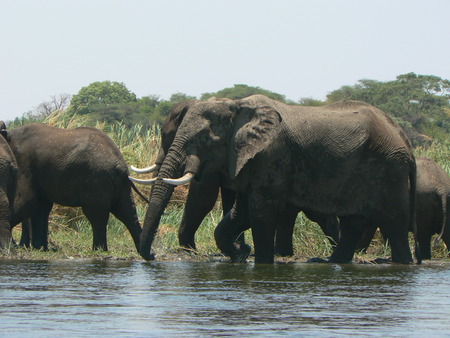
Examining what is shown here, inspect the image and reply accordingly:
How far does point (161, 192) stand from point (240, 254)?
4.73 feet

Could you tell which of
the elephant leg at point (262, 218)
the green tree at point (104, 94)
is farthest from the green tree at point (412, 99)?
the elephant leg at point (262, 218)

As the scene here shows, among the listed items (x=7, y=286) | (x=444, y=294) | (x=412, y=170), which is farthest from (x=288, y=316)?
(x=412, y=170)

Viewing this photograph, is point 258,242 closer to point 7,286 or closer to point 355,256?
point 355,256

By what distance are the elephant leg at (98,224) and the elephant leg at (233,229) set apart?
1888 mm

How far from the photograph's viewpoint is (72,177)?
48.4ft

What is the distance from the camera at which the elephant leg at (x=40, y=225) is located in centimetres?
1493

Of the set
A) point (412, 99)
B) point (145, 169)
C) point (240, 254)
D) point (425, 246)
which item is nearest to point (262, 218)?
point (240, 254)

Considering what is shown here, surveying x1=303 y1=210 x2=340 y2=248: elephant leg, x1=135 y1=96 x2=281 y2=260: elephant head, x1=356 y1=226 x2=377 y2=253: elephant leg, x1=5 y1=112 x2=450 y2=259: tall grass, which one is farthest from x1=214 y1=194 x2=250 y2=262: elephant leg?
x1=356 y1=226 x2=377 y2=253: elephant leg

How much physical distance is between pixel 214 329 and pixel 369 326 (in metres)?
1.11

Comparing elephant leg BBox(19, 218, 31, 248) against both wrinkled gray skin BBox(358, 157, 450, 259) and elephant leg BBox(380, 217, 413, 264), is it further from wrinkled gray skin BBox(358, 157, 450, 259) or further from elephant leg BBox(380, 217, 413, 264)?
elephant leg BBox(380, 217, 413, 264)

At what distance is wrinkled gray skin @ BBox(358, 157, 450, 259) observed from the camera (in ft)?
49.8

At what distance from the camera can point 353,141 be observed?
13180 mm

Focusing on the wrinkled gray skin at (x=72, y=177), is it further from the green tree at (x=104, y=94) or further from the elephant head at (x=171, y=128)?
the green tree at (x=104, y=94)

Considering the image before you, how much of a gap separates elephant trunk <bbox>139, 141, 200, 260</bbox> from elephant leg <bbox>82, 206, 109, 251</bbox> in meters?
1.86
